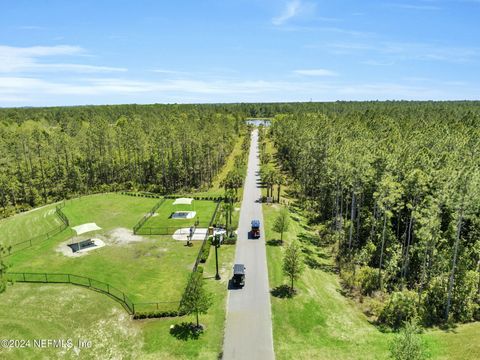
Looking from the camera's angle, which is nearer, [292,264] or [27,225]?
[292,264]

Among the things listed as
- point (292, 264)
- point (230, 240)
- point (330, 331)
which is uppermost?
point (292, 264)

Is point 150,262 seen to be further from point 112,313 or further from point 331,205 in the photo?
point 331,205

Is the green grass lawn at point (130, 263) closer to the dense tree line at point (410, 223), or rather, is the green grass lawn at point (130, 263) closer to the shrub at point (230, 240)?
the shrub at point (230, 240)

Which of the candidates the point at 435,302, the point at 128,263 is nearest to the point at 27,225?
the point at 128,263

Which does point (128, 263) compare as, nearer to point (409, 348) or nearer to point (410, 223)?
point (409, 348)

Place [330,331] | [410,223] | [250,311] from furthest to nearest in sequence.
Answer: [410,223] → [250,311] → [330,331]

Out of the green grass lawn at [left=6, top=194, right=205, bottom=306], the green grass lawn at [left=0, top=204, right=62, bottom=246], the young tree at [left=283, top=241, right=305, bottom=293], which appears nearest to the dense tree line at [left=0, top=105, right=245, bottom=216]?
the green grass lawn at [left=0, top=204, right=62, bottom=246]

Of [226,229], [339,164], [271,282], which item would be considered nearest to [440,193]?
[339,164]
